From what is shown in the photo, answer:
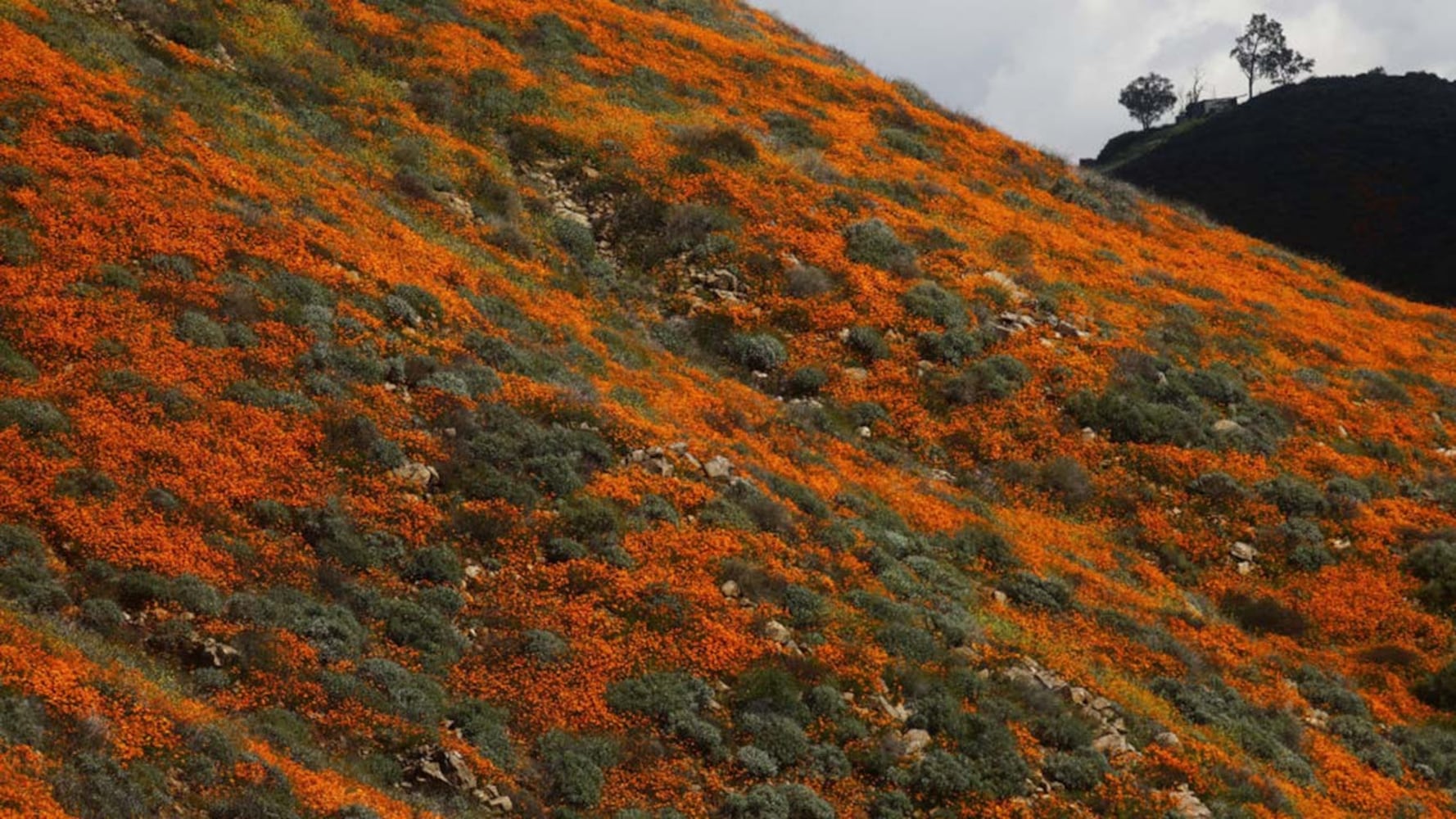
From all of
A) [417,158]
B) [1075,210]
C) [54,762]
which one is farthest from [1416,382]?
[54,762]

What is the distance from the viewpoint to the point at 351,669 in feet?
49.8

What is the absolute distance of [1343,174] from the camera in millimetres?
78750

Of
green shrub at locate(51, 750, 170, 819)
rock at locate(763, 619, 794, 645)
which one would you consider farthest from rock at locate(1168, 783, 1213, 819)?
green shrub at locate(51, 750, 170, 819)

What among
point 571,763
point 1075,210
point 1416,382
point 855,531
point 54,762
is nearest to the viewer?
point 54,762

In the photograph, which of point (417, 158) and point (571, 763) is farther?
point (417, 158)

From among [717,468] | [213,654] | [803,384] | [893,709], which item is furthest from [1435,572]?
[213,654]

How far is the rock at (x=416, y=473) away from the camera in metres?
19.2

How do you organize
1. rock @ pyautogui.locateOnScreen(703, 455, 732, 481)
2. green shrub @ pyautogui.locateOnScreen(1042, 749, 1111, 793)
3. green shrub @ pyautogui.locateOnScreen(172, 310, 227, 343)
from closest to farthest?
1. green shrub @ pyautogui.locateOnScreen(1042, 749, 1111, 793)
2. green shrub @ pyautogui.locateOnScreen(172, 310, 227, 343)
3. rock @ pyautogui.locateOnScreen(703, 455, 732, 481)

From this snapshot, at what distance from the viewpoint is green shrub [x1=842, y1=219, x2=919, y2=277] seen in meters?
35.4

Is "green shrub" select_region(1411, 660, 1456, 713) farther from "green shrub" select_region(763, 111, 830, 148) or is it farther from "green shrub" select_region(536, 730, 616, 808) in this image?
"green shrub" select_region(763, 111, 830, 148)

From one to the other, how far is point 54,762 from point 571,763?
619 centimetres

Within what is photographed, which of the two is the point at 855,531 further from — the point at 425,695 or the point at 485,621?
the point at 425,695

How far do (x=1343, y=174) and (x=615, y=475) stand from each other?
242 ft

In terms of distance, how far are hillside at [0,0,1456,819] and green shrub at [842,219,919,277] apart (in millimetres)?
162
